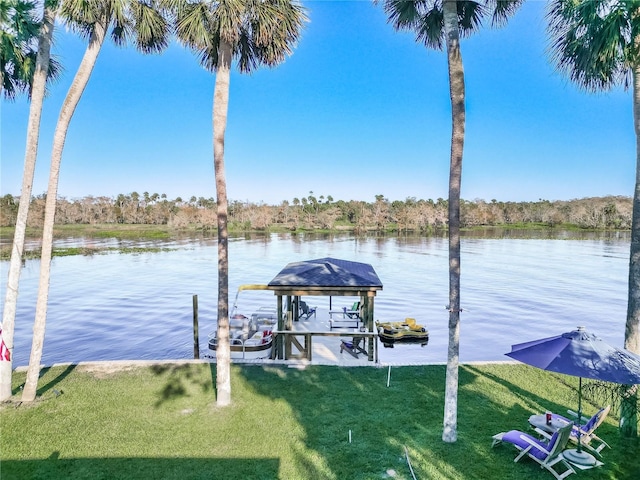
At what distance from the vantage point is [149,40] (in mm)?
9953

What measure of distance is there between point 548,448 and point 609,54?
267 inches

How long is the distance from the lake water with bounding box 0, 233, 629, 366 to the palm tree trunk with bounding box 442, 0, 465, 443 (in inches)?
23.5

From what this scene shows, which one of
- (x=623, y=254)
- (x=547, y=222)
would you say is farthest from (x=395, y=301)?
(x=547, y=222)

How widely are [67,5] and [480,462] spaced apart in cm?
1151

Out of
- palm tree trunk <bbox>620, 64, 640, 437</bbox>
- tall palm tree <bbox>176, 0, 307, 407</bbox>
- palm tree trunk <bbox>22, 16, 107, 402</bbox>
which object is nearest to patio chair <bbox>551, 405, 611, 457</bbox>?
palm tree trunk <bbox>620, 64, 640, 437</bbox>

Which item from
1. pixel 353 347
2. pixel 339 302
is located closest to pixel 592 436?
pixel 353 347

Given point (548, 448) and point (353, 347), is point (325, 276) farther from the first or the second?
point (548, 448)

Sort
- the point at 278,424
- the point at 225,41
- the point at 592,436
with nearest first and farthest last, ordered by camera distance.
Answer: the point at 592,436 < the point at 278,424 < the point at 225,41

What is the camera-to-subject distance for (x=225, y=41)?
8586 mm

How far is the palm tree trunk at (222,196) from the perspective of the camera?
8.79m

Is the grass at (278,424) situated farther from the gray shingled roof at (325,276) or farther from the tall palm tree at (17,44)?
the tall palm tree at (17,44)

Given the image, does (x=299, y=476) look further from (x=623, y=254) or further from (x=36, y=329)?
(x=623, y=254)

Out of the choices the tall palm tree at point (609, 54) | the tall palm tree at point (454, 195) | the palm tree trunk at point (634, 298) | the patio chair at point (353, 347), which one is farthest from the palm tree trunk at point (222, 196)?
the palm tree trunk at point (634, 298)

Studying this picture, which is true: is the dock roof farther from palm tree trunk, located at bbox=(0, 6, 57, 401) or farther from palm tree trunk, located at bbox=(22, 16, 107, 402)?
palm tree trunk, located at bbox=(0, 6, 57, 401)
